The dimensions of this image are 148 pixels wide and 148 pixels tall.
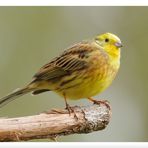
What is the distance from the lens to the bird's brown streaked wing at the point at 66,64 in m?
3.21

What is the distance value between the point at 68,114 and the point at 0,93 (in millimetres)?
619

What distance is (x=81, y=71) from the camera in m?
3.18

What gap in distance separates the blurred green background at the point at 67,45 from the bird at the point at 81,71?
12.8 inches

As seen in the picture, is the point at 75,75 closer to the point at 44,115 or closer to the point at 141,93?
the point at 44,115

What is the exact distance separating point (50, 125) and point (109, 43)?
0.49m

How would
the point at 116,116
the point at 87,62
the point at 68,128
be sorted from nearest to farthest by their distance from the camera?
the point at 68,128, the point at 87,62, the point at 116,116

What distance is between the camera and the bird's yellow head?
10.4 feet

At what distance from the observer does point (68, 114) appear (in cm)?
307

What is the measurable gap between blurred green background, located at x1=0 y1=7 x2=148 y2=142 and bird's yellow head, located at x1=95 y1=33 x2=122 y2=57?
33cm

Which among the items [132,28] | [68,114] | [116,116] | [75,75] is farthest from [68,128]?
[132,28]
